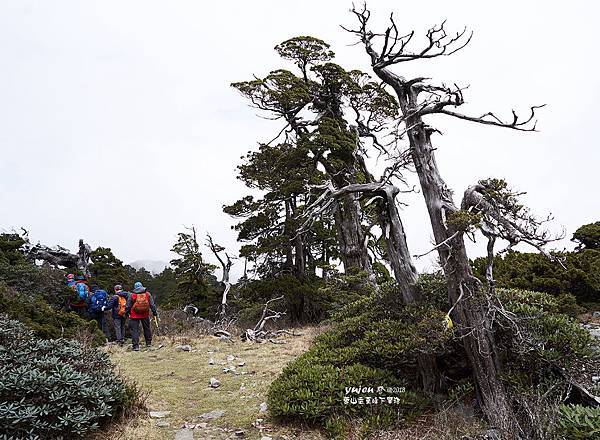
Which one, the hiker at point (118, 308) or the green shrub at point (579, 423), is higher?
the hiker at point (118, 308)

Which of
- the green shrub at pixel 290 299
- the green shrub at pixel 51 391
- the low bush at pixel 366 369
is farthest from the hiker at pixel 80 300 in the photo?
the low bush at pixel 366 369

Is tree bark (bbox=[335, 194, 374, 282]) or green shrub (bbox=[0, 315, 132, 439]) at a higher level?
tree bark (bbox=[335, 194, 374, 282])

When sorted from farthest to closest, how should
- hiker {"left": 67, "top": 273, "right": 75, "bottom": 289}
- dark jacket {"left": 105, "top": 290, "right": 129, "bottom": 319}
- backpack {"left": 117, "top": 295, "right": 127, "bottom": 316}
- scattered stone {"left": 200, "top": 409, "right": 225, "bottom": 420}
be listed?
hiker {"left": 67, "top": 273, "right": 75, "bottom": 289} < backpack {"left": 117, "top": 295, "right": 127, "bottom": 316} < dark jacket {"left": 105, "top": 290, "right": 129, "bottom": 319} < scattered stone {"left": 200, "top": 409, "right": 225, "bottom": 420}

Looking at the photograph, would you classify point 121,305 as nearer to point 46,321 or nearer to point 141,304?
point 141,304

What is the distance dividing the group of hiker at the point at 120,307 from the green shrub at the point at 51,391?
15.6ft

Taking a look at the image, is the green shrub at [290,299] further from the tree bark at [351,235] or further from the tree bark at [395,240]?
the tree bark at [395,240]

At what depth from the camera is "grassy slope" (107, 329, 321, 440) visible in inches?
198

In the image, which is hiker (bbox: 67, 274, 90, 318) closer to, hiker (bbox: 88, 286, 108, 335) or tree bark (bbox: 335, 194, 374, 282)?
hiker (bbox: 88, 286, 108, 335)

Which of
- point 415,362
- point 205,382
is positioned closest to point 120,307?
point 205,382

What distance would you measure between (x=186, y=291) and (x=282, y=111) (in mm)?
8206

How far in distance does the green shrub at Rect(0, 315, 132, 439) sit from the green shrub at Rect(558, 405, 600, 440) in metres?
4.56

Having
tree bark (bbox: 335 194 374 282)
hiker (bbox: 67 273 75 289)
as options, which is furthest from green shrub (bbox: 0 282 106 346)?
tree bark (bbox: 335 194 374 282)

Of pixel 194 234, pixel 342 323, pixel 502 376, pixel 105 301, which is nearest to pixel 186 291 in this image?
pixel 194 234

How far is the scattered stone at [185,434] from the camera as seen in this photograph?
4.82 meters
